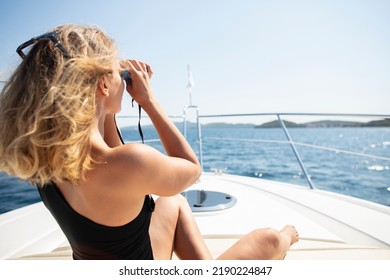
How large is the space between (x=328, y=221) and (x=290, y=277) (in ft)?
2.12

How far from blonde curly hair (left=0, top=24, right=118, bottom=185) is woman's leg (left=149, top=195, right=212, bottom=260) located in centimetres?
31

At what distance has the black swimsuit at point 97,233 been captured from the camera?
0.44 meters

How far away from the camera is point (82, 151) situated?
393mm

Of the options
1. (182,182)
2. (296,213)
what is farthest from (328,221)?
(182,182)

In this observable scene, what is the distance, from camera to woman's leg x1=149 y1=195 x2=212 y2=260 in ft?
2.09

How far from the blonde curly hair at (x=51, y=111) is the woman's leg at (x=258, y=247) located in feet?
1.27

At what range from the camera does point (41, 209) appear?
119cm

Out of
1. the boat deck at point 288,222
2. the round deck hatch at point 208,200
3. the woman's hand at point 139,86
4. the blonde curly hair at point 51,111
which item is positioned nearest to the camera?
the blonde curly hair at point 51,111

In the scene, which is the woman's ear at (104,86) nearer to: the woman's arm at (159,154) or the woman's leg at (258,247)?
the woman's arm at (159,154)

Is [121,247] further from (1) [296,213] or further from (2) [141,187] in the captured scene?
(1) [296,213]

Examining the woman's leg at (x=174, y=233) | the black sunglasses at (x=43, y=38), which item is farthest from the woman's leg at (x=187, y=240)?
the black sunglasses at (x=43, y=38)

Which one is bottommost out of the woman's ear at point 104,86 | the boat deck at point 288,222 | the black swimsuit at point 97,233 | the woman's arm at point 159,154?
the boat deck at point 288,222

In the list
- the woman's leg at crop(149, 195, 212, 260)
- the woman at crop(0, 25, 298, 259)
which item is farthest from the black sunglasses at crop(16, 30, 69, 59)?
the woman's leg at crop(149, 195, 212, 260)

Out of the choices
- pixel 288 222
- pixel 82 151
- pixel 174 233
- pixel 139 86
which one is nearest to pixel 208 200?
pixel 288 222
